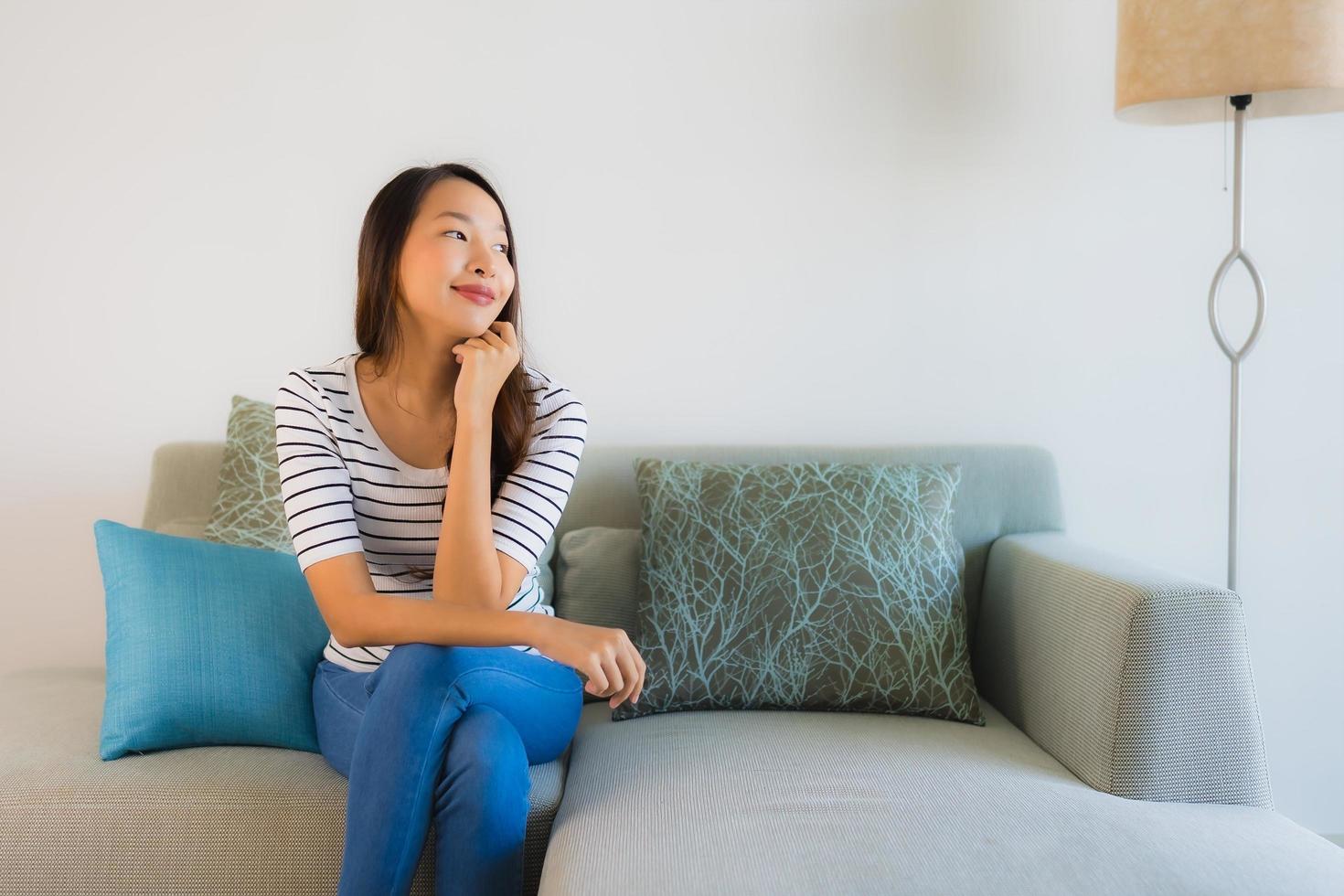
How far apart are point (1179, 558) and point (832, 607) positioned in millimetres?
1023

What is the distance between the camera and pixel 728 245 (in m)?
2.29

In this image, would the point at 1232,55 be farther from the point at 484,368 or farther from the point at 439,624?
the point at 439,624

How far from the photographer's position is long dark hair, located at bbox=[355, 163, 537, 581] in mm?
1518

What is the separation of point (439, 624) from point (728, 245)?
3.99 feet

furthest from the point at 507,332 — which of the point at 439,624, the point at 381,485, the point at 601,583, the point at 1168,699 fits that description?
the point at 1168,699

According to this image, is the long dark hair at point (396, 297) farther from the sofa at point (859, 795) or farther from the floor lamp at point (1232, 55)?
the floor lamp at point (1232, 55)

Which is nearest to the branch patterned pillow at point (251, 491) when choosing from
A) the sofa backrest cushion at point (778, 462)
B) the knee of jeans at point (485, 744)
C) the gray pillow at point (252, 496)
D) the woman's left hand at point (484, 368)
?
the gray pillow at point (252, 496)

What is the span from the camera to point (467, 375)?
1.47 meters

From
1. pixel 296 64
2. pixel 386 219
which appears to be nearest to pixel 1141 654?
pixel 386 219

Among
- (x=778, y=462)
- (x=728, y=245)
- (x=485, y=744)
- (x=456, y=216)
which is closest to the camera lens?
(x=485, y=744)

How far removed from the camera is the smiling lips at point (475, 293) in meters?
1.50

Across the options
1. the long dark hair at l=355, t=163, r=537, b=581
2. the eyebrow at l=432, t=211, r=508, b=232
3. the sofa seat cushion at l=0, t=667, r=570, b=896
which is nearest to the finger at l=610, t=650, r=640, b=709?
the sofa seat cushion at l=0, t=667, r=570, b=896

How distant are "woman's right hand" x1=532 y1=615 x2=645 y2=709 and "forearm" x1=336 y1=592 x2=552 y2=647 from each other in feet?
0.07

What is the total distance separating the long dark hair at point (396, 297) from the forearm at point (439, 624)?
20 centimetres
